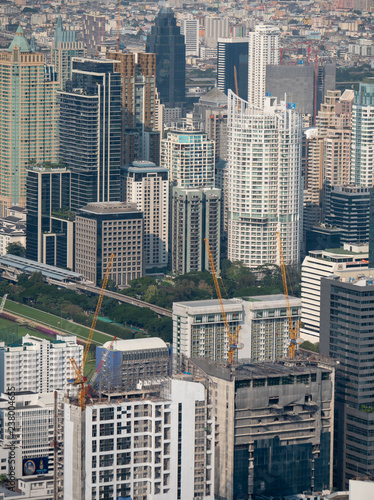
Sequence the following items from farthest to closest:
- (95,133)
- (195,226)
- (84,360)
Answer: (95,133) → (195,226) → (84,360)

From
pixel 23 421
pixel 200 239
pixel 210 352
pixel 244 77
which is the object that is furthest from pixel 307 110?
pixel 23 421

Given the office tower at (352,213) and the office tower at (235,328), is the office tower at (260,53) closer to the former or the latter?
the office tower at (352,213)

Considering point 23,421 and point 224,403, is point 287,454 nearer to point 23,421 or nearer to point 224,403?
point 224,403

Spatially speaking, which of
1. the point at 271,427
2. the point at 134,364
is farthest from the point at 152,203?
the point at 271,427

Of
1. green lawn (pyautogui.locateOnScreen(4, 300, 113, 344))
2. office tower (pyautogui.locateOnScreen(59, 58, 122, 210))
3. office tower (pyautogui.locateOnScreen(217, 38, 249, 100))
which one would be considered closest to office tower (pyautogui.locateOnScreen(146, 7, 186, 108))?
office tower (pyautogui.locateOnScreen(217, 38, 249, 100))

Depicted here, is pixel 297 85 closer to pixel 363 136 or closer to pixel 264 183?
pixel 363 136
